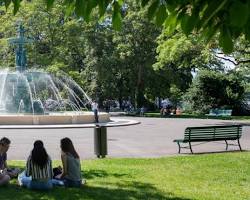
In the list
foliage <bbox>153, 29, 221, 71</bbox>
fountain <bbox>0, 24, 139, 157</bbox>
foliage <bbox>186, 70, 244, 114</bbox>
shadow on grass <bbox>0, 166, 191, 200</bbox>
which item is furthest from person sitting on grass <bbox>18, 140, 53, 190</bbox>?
foliage <bbox>186, 70, 244, 114</bbox>

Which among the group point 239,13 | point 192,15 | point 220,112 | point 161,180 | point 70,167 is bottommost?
point 161,180

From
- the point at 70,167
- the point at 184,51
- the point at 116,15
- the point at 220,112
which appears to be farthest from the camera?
the point at 220,112

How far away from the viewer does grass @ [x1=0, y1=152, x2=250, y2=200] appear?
900 centimetres

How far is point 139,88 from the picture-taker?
59906mm

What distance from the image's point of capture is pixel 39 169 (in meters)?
9.22

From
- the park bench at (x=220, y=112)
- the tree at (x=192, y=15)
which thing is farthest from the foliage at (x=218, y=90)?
the tree at (x=192, y=15)

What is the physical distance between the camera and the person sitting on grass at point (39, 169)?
9117mm

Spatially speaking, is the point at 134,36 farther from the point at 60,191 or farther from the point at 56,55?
the point at 60,191

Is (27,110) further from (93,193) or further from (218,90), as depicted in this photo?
(93,193)

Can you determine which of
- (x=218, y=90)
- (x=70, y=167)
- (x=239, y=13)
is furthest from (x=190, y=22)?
(x=218, y=90)

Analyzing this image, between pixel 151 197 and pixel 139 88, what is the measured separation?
5118 cm

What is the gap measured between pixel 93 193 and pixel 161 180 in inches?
79.3

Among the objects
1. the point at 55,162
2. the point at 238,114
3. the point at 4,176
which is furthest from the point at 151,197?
the point at 238,114

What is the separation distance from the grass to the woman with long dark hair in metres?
0.22
